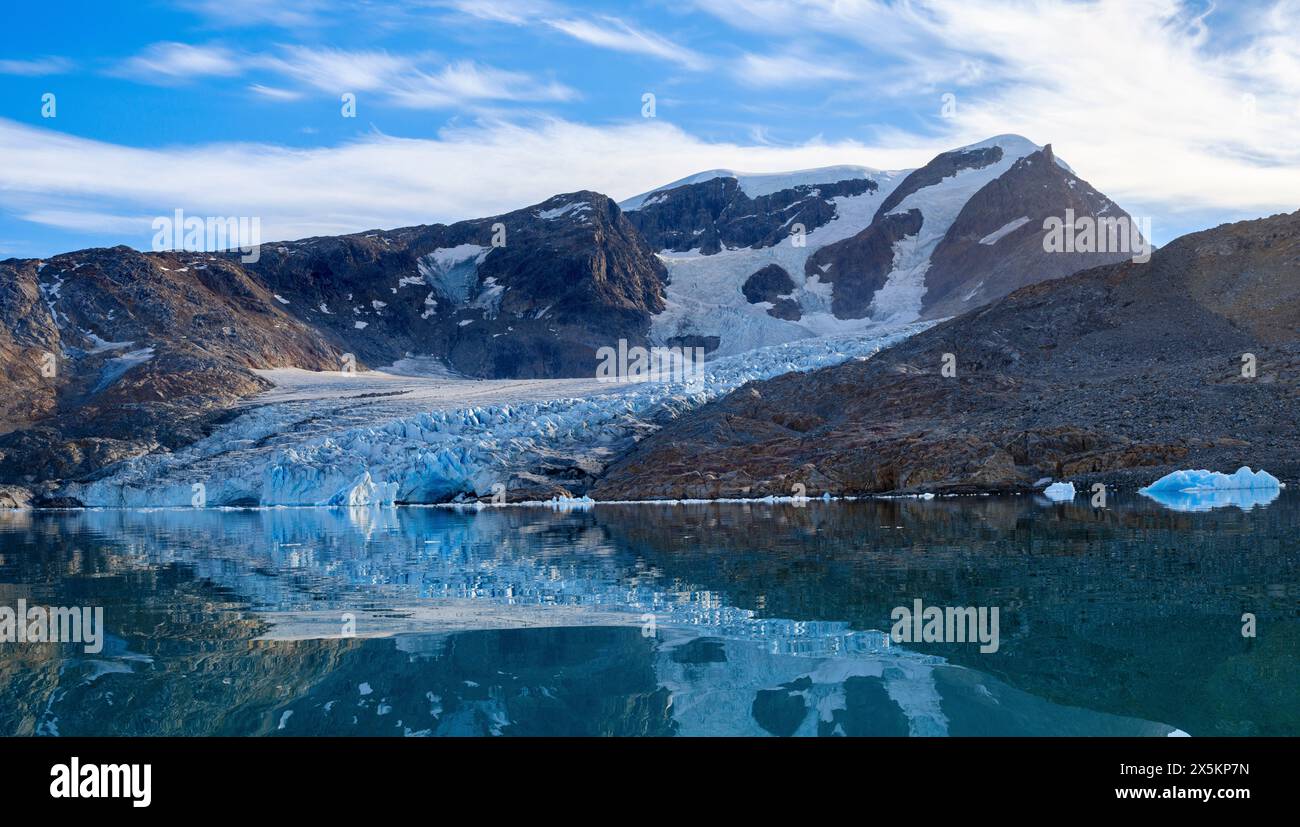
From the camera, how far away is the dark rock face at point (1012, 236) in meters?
105

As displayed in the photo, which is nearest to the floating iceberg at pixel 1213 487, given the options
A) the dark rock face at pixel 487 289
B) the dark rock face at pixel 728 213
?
the dark rock face at pixel 487 289

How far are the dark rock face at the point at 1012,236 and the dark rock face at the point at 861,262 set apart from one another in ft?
21.5

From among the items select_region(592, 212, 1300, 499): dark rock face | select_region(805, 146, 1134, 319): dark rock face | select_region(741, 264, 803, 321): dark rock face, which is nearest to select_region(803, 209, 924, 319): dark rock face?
select_region(805, 146, 1134, 319): dark rock face

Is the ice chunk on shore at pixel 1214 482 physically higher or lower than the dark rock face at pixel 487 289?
lower

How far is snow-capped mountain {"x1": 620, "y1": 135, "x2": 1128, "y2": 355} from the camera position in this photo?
363 feet

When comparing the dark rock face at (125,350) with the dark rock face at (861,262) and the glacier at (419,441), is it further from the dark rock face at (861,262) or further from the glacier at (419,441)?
the dark rock face at (861,262)

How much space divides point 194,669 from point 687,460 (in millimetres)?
38323

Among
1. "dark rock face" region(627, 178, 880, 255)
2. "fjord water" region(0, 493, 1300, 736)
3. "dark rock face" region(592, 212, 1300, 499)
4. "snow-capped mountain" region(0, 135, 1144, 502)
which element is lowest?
"fjord water" region(0, 493, 1300, 736)

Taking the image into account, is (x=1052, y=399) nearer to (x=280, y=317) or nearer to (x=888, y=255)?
(x=280, y=317)

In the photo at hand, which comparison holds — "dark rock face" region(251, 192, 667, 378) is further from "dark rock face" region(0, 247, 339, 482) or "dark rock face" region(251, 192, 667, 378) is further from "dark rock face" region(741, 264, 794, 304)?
"dark rock face" region(741, 264, 794, 304)

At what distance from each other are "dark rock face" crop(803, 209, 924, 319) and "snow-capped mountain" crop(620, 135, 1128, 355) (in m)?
0.16

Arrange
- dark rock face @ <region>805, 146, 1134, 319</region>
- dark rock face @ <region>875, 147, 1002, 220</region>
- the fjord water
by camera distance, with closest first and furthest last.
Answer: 1. the fjord water
2. dark rock face @ <region>805, 146, 1134, 319</region>
3. dark rock face @ <region>875, 147, 1002, 220</region>
